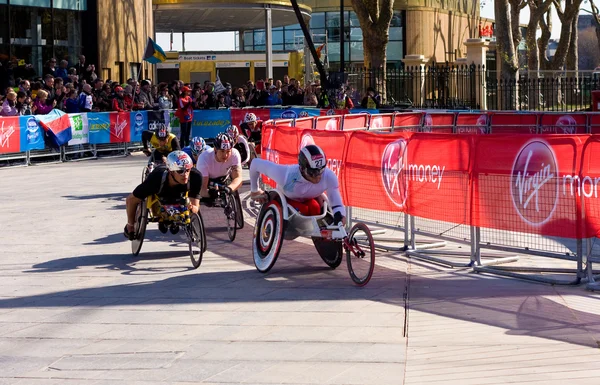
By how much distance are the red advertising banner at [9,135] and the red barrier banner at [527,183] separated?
57.1 feet

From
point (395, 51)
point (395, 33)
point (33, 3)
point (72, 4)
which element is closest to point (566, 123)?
point (33, 3)

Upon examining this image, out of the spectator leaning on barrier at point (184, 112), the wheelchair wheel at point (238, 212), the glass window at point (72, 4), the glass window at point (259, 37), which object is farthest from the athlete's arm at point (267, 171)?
the glass window at point (259, 37)

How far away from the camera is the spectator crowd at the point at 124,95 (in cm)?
2814

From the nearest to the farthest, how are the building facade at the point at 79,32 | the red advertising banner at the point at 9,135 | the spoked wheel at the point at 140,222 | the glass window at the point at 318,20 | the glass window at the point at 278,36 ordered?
the spoked wheel at the point at 140,222 < the red advertising banner at the point at 9,135 < the building facade at the point at 79,32 < the glass window at the point at 318,20 < the glass window at the point at 278,36

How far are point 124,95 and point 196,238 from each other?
20.4 meters

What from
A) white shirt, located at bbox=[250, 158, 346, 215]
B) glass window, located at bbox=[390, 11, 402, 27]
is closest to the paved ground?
white shirt, located at bbox=[250, 158, 346, 215]

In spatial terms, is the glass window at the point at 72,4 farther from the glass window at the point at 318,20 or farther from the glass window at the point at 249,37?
the glass window at the point at 249,37

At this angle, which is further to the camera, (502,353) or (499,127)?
(499,127)

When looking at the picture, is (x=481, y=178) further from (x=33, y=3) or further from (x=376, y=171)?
(x=33, y=3)

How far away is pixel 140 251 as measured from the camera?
14.0 metres

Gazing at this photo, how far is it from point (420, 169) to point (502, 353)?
4.72m

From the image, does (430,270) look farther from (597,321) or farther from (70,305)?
Answer: (70,305)

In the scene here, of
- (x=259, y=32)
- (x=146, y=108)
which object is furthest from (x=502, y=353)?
(x=259, y=32)

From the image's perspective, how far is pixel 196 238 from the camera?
12.6m
